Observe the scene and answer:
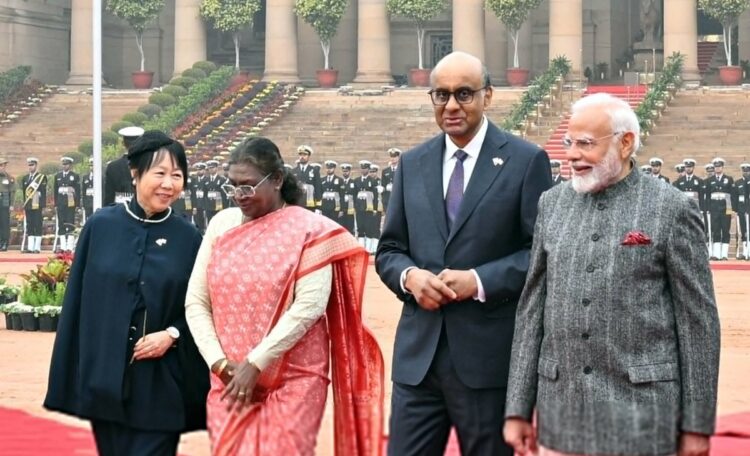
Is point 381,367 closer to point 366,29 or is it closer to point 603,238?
point 603,238

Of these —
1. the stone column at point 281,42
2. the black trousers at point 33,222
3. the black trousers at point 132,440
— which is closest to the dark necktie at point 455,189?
the black trousers at point 132,440

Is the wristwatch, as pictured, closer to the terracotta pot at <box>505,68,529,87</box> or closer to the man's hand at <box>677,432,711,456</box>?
the man's hand at <box>677,432,711,456</box>

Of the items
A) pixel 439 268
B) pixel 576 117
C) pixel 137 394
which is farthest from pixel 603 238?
pixel 137 394

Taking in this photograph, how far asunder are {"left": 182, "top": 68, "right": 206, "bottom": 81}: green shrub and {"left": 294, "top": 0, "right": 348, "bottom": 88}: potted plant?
3.41 m

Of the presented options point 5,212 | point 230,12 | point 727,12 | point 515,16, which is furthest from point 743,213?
point 230,12

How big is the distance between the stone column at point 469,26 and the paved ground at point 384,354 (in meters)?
25.0

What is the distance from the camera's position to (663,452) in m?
5.91

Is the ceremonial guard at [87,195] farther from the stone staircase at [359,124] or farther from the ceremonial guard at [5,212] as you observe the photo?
the stone staircase at [359,124]

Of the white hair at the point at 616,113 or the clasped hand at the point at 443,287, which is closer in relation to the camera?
the white hair at the point at 616,113

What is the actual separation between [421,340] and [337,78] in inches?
1814

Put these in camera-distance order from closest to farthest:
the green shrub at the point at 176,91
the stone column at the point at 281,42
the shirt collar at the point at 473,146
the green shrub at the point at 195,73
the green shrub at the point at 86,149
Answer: the shirt collar at the point at 473,146
the green shrub at the point at 86,149
the green shrub at the point at 176,91
the green shrub at the point at 195,73
the stone column at the point at 281,42

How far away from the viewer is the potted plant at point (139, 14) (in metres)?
51.3

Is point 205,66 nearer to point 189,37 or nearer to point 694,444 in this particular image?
point 189,37

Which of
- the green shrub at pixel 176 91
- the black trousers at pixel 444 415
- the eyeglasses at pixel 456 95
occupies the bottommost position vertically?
the black trousers at pixel 444 415
